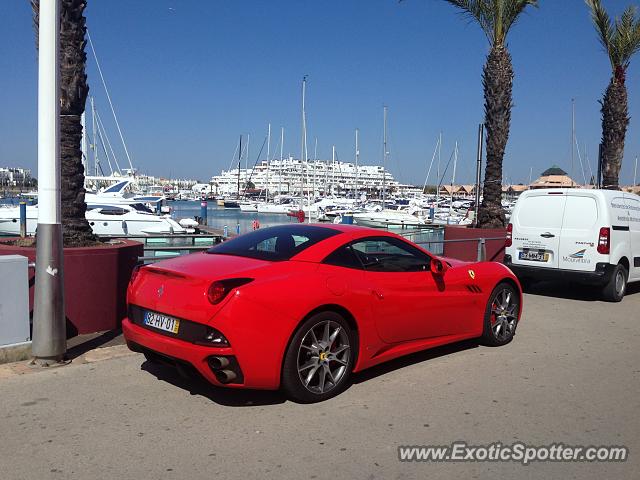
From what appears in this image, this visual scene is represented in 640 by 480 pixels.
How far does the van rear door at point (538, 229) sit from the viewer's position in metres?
10.2

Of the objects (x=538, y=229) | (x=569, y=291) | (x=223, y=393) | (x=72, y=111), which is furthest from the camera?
(x=569, y=291)

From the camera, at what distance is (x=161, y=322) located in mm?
4844

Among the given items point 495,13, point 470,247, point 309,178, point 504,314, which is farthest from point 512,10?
point 309,178

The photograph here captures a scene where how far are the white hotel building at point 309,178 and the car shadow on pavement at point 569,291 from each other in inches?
2731

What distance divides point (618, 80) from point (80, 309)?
1964 cm

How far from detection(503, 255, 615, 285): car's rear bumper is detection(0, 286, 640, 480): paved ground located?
3455mm

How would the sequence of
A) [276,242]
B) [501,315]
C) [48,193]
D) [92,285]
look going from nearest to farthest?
1. [276,242]
2. [48,193]
3. [92,285]
4. [501,315]

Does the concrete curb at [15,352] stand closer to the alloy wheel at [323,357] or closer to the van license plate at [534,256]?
the alloy wheel at [323,357]

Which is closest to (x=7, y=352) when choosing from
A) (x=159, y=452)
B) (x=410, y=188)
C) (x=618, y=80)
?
(x=159, y=452)

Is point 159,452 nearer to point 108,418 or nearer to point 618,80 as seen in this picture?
point 108,418

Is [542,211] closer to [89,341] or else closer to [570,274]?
[570,274]

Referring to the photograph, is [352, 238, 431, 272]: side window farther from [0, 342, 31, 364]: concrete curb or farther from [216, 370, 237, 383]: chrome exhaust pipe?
[0, 342, 31, 364]: concrete curb

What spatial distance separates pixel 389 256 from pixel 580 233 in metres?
5.41

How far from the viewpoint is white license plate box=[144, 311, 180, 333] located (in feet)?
15.4
